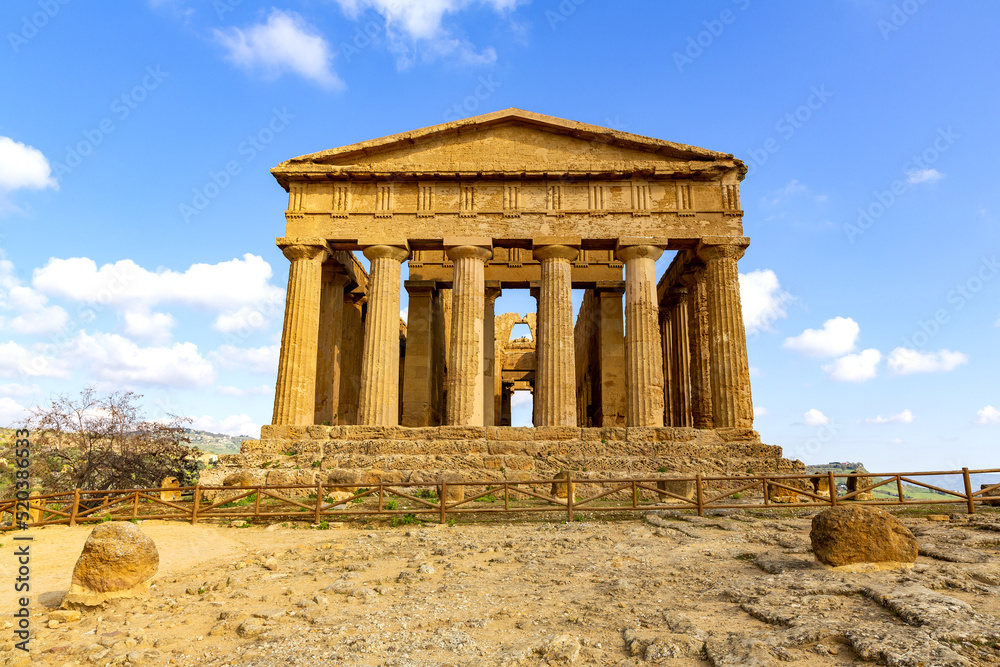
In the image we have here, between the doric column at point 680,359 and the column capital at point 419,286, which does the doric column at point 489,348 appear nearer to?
the column capital at point 419,286

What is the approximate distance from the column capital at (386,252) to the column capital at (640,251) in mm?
7241

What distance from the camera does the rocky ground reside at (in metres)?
4.63

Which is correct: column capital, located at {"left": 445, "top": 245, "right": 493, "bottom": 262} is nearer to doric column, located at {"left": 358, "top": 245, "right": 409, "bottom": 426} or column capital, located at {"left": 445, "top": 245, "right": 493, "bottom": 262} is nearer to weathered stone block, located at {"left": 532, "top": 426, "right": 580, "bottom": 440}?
doric column, located at {"left": 358, "top": 245, "right": 409, "bottom": 426}

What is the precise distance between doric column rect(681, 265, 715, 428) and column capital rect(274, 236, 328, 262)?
12.9 m

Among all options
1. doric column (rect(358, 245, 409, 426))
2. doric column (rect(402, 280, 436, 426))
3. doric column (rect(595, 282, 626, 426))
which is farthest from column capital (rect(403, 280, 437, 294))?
doric column (rect(595, 282, 626, 426))

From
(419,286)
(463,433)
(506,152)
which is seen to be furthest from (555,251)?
(419,286)

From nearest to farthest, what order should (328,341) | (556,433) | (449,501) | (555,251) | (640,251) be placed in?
(449,501) → (556,433) → (640,251) → (555,251) → (328,341)

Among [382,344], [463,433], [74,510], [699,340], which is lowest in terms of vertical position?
[74,510]

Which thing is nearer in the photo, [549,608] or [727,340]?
[549,608]

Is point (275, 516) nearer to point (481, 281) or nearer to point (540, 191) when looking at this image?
point (481, 281)

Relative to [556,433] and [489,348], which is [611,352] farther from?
[556,433]

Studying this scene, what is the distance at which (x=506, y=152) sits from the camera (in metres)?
20.2

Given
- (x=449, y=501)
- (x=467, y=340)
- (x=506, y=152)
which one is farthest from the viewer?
(x=506, y=152)

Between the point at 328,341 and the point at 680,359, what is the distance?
45.3ft
